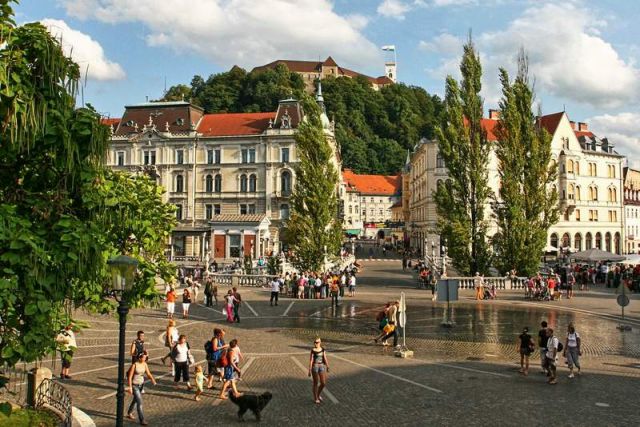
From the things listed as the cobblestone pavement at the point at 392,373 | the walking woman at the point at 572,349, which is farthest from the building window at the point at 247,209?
the walking woman at the point at 572,349

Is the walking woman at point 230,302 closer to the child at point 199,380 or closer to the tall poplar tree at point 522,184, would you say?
the child at point 199,380

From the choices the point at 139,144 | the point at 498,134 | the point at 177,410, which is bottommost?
the point at 177,410

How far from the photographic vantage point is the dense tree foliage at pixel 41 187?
7.11 m

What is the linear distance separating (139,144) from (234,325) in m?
53.6

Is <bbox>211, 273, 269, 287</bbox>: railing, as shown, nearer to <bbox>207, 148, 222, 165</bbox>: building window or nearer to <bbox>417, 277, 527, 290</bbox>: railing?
<bbox>417, 277, 527, 290</bbox>: railing

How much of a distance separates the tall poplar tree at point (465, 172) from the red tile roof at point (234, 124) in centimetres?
3418

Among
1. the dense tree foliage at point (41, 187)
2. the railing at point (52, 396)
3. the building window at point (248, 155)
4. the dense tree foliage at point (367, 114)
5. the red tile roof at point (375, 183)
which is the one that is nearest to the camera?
the dense tree foliage at point (41, 187)

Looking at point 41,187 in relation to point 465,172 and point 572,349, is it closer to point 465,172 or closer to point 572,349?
point 572,349

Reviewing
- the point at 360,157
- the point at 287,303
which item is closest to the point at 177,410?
the point at 287,303

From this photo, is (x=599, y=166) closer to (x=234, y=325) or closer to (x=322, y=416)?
(x=234, y=325)

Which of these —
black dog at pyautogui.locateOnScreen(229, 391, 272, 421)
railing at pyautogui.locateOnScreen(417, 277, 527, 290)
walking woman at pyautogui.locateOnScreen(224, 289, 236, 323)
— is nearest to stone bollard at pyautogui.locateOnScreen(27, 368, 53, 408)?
black dog at pyautogui.locateOnScreen(229, 391, 272, 421)

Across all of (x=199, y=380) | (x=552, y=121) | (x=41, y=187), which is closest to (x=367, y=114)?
(x=552, y=121)

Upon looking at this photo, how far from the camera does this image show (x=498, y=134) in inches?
1601

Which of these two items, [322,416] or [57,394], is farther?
[322,416]
